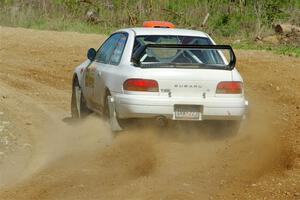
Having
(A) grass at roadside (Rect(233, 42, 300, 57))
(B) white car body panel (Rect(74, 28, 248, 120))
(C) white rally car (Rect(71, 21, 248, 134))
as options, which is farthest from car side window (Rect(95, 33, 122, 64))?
(A) grass at roadside (Rect(233, 42, 300, 57))

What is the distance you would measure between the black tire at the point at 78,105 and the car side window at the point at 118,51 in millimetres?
1427

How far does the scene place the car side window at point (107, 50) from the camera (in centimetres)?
1147

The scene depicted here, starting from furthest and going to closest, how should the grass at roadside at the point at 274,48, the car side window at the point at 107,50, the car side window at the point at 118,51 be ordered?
the grass at roadside at the point at 274,48 < the car side window at the point at 107,50 < the car side window at the point at 118,51

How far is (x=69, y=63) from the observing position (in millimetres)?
19906

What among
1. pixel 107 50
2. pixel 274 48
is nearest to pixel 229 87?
pixel 107 50

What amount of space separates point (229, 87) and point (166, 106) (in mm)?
876

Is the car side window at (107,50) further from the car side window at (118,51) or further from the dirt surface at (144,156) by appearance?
the dirt surface at (144,156)

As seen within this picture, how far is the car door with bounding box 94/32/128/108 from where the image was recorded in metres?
10.8

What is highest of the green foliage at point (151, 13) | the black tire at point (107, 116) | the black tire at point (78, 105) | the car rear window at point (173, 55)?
the car rear window at point (173, 55)

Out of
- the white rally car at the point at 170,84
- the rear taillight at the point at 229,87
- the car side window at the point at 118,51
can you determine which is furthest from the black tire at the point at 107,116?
the rear taillight at the point at 229,87

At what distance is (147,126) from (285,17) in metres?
20.3

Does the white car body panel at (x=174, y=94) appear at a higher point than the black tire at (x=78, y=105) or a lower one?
higher

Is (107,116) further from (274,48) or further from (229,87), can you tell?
(274,48)

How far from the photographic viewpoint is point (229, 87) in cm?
1037
